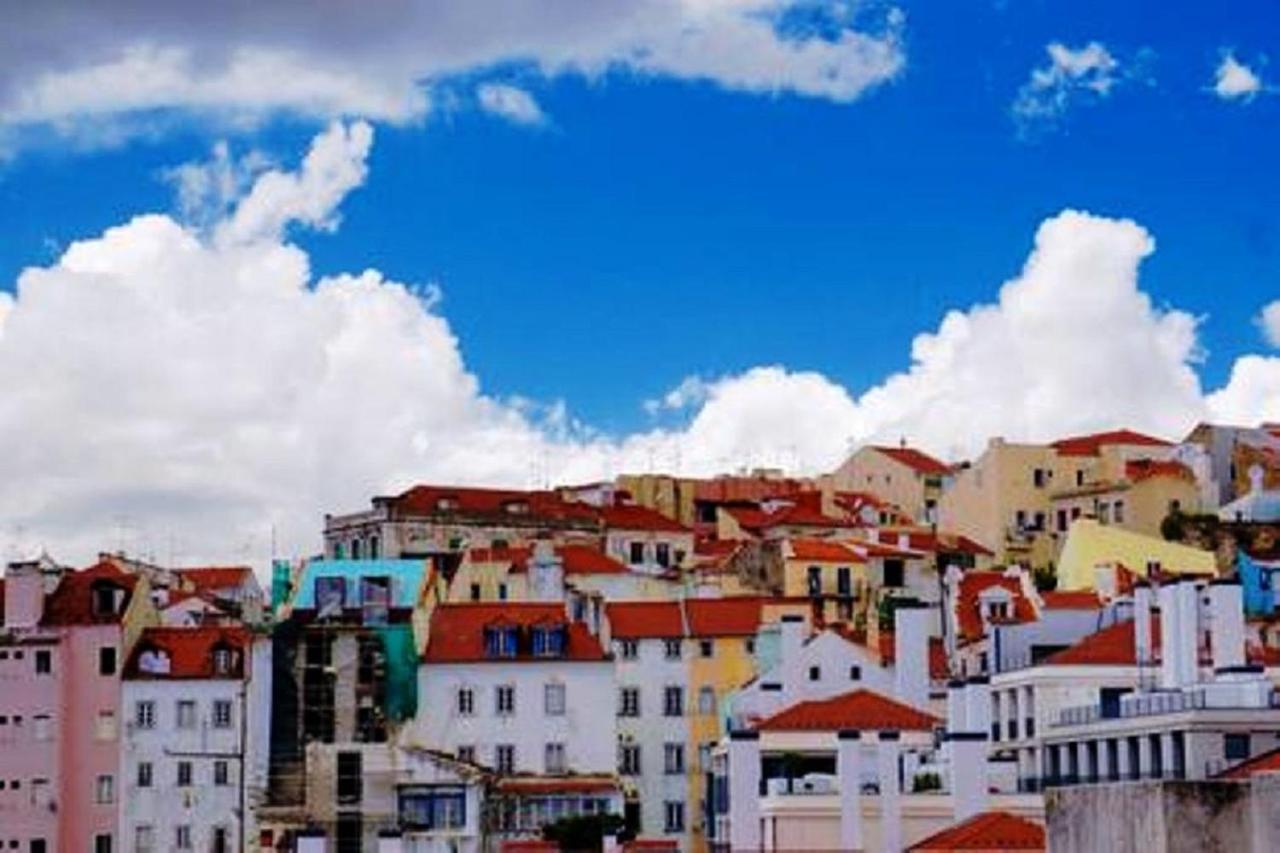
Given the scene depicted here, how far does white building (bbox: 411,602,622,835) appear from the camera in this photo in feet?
251

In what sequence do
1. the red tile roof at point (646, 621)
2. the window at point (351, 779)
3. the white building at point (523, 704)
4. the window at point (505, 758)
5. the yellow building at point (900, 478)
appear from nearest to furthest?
the window at point (351, 779), the window at point (505, 758), the white building at point (523, 704), the red tile roof at point (646, 621), the yellow building at point (900, 478)

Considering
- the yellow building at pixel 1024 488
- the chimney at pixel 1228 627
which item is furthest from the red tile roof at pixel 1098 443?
the chimney at pixel 1228 627

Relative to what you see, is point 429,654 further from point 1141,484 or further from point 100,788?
point 1141,484

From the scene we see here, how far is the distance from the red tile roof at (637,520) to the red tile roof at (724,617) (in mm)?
22778

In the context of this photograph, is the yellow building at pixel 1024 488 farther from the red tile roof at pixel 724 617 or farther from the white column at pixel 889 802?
the white column at pixel 889 802

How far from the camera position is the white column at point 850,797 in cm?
4869

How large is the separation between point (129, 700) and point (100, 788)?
115 inches

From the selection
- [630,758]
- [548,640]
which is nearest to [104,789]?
[548,640]

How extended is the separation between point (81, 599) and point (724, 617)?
21096 mm

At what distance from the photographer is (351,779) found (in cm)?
7488

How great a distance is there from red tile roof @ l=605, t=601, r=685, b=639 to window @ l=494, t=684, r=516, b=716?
19.0 feet

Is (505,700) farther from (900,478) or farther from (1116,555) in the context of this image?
(900,478)

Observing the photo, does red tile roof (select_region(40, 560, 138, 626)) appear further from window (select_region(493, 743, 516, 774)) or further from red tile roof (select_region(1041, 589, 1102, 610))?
red tile roof (select_region(1041, 589, 1102, 610))

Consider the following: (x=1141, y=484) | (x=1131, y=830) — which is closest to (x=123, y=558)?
(x=1141, y=484)
